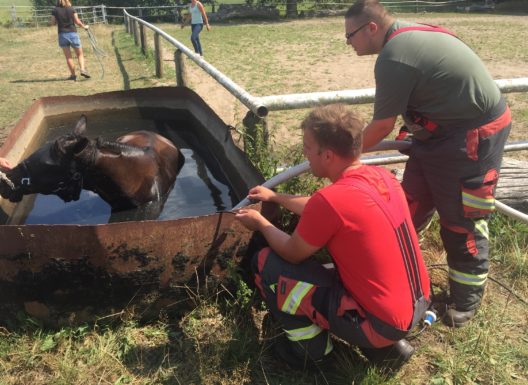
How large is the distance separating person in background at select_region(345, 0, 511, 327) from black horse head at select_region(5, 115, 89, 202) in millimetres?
2096

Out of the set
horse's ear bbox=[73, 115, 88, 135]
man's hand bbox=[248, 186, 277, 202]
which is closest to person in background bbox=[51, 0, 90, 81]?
horse's ear bbox=[73, 115, 88, 135]

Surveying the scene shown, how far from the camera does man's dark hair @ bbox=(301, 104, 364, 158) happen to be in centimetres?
196

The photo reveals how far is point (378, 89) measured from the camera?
243 centimetres

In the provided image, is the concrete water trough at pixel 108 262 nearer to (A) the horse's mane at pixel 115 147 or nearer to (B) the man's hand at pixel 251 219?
(B) the man's hand at pixel 251 219

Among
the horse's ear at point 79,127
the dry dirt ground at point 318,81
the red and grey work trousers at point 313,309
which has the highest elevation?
the horse's ear at point 79,127

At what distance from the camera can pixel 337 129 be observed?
6.43ft

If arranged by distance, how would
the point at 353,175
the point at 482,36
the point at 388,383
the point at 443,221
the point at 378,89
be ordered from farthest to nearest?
the point at 482,36 → the point at 443,221 → the point at 378,89 → the point at 388,383 → the point at 353,175

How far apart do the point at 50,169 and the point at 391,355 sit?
2.62m

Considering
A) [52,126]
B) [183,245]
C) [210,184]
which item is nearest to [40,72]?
[52,126]

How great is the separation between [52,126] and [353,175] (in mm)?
4725

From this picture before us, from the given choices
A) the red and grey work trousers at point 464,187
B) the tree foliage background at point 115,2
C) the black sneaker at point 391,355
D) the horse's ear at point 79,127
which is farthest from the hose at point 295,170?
the tree foliage background at point 115,2

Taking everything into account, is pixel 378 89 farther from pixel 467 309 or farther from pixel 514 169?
pixel 514 169

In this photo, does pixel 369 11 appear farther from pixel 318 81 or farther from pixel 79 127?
pixel 318 81

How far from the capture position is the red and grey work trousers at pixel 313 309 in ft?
6.76
